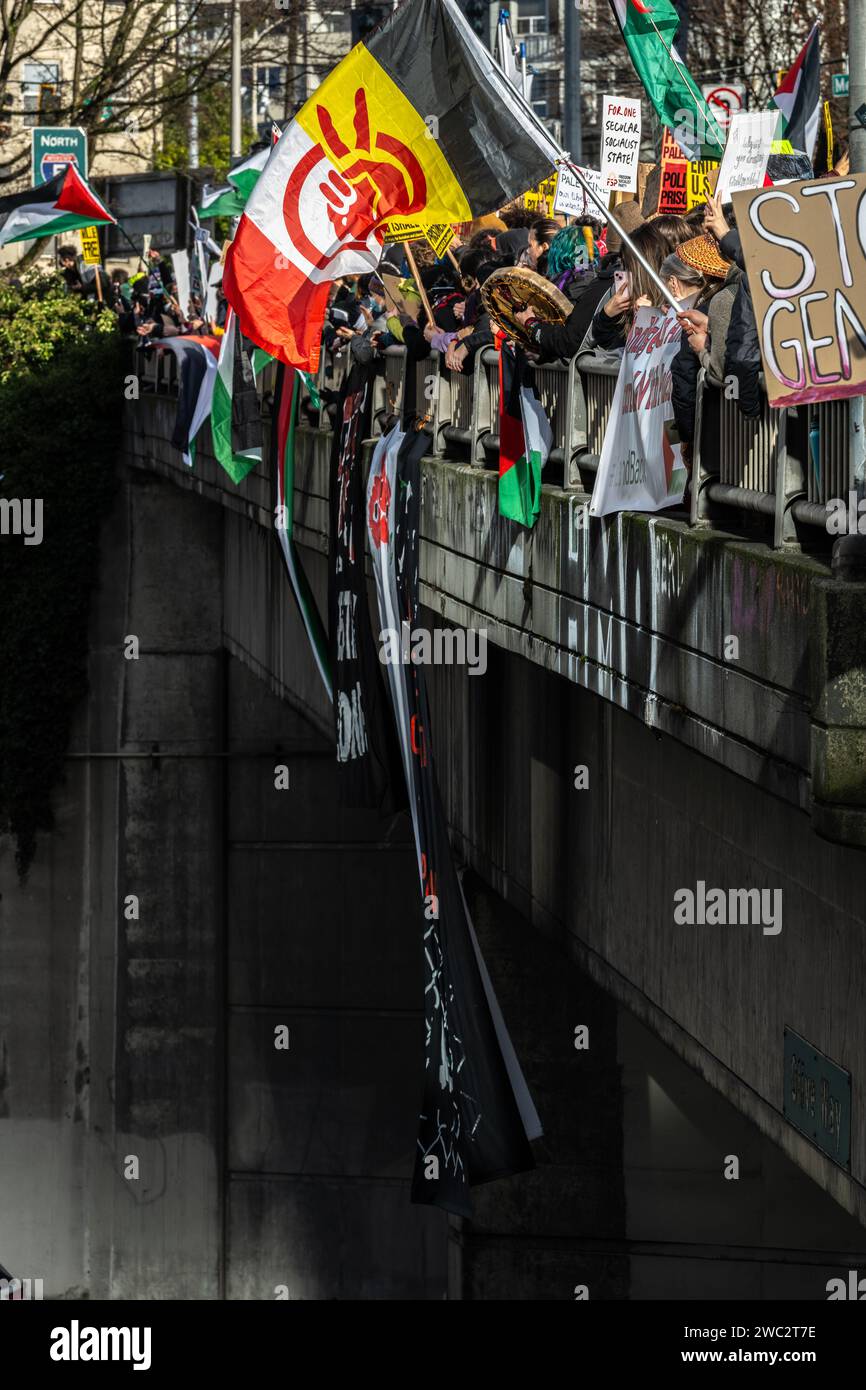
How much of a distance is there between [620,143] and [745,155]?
362 cm

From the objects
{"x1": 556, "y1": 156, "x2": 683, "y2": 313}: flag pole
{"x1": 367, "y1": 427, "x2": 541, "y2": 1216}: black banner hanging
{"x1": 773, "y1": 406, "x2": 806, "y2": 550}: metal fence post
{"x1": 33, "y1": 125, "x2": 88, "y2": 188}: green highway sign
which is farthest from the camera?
{"x1": 33, "y1": 125, "x2": 88, "y2": 188}: green highway sign

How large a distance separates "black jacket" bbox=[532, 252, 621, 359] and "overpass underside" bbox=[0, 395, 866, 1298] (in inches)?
31.3

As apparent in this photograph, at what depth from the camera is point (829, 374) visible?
7.27m

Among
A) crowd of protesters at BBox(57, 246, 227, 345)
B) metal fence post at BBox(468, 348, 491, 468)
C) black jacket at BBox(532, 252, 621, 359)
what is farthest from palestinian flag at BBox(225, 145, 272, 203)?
black jacket at BBox(532, 252, 621, 359)

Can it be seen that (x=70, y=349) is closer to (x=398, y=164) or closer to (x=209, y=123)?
(x=398, y=164)

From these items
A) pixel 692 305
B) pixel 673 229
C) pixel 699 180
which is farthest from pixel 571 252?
pixel 692 305

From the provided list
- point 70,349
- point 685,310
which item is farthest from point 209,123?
point 685,310

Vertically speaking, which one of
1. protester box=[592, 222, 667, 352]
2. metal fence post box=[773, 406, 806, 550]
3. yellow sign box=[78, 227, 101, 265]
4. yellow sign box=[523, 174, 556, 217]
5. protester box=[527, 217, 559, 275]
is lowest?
metal fence post box=[773, 406, 806, 550]

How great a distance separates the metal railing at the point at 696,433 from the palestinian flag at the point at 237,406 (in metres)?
1.71

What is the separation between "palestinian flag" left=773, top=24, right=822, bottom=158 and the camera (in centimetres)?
1502

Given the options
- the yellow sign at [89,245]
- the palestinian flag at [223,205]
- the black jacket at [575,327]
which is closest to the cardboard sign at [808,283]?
the black jacket at [575,327]

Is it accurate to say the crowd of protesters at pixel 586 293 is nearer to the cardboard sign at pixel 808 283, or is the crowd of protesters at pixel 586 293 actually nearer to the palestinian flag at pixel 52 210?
the cardboard sign at pixel 808 283

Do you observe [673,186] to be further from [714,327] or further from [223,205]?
[223,205]

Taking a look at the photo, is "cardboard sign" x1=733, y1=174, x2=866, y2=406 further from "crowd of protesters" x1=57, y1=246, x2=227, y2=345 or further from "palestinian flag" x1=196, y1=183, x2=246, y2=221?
"palestinian flag" x1=196, y1=183, x2=246, y2=221
